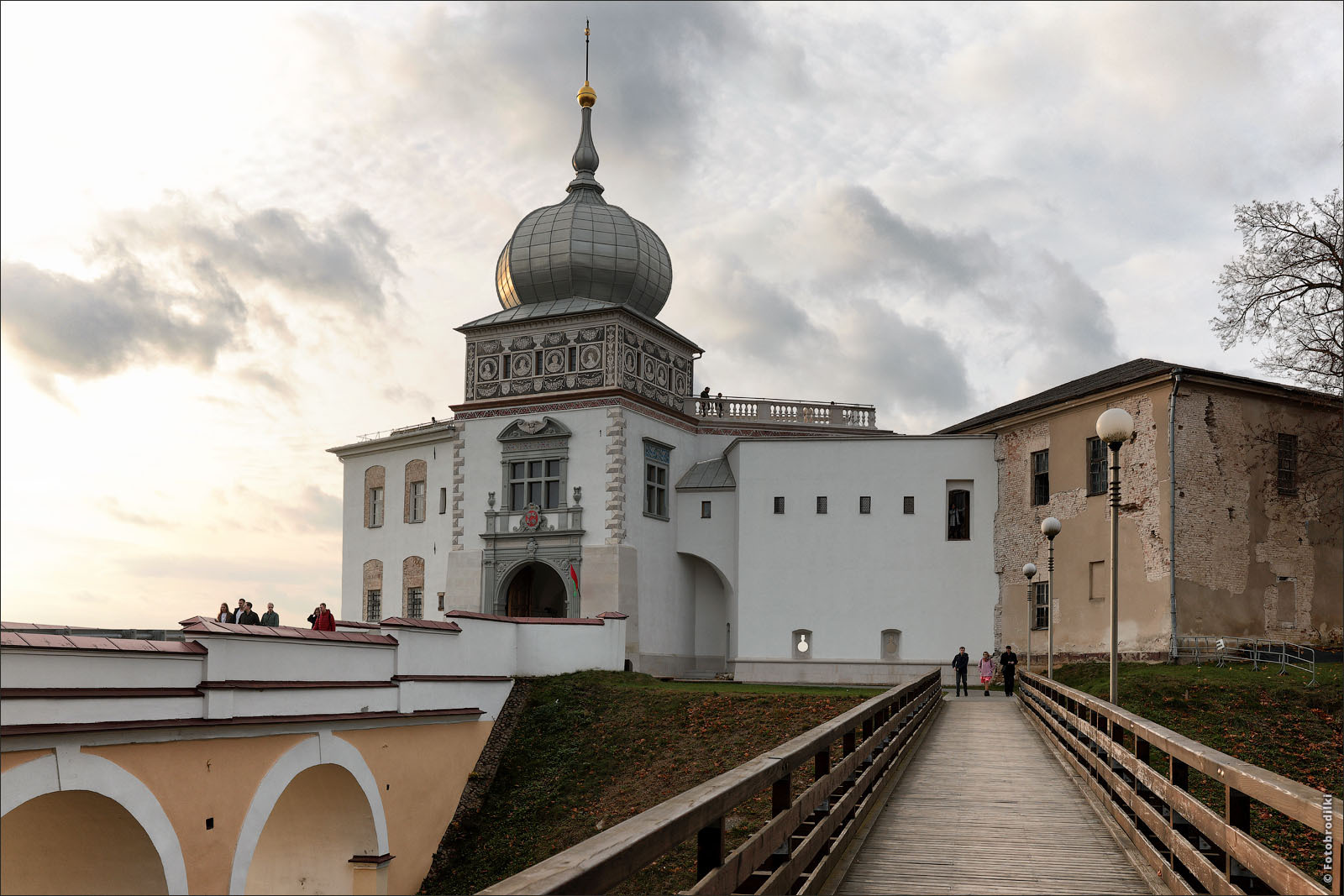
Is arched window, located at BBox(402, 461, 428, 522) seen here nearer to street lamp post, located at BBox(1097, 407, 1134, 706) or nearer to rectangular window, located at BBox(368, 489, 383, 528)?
rectangular window, located at BBox(368, 489, 383, 528)

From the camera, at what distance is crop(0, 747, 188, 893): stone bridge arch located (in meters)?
15.6

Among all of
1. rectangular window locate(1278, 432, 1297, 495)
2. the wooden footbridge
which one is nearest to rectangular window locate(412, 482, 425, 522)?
rectangular window locate(1278, 432, 1297, 495)

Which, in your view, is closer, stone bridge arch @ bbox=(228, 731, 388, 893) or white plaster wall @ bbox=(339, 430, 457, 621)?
stone bridge arch @ bbox=(228, 731, 388, 893)

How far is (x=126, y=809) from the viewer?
51.4 ft

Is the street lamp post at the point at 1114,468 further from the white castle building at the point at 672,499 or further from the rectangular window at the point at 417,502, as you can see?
the rectangular window at the point at 417,502

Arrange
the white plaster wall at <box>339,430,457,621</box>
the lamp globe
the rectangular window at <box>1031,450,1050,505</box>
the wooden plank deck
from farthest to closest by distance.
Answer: the white plaster wall at <box>339,430,457,621</box>
the rectangular window at <box>1031,450,1050,505</box>
the lamp globe
the wooden plank deck

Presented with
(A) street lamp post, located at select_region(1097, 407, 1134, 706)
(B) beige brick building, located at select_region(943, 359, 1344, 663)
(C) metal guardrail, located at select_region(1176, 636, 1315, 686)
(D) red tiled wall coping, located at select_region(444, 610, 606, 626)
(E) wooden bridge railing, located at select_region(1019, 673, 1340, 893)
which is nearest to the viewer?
(E) wooden bridge railing, located at select_region(1019, 673, 1340, 893)

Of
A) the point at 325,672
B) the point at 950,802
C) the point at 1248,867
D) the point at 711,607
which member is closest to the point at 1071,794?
the point at 950,802

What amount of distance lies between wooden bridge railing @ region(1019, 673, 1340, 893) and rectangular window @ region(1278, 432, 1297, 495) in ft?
78.4

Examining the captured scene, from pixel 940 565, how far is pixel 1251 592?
9287mm

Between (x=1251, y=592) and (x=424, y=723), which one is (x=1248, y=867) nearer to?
(x=424, y=723)

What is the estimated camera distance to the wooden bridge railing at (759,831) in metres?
4.08

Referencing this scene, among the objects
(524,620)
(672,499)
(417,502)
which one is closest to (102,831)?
(524,620)

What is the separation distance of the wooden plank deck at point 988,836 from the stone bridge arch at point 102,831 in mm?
9483
